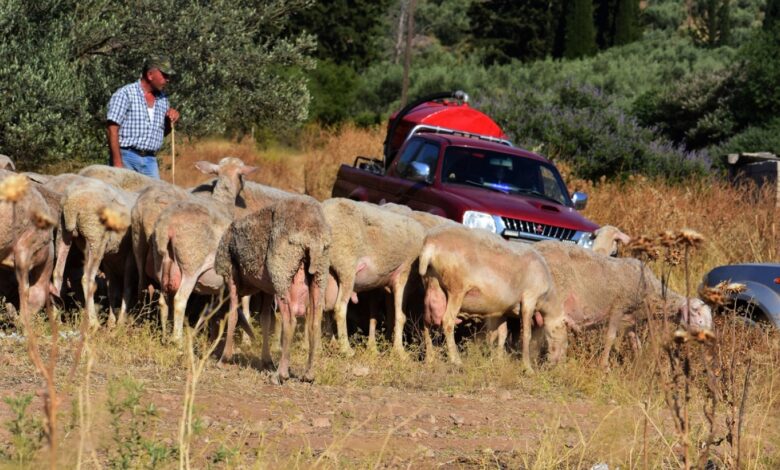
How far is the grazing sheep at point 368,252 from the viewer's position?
11047 millimetres

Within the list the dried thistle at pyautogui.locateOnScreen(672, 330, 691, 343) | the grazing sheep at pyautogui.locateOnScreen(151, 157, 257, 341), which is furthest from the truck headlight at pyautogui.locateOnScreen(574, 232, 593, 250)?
the dried thistle at pyautogui.locateOnScreen(672, 330, 691, 343)

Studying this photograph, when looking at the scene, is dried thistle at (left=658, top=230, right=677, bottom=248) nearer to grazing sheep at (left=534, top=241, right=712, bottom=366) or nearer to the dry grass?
the dry grass

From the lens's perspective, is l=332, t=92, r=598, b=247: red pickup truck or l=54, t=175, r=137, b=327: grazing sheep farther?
l=332, t=92, r=598, b=247: red pickup truck

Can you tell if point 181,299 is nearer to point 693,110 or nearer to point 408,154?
point 408,154

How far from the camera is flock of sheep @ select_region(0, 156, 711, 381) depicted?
9945 millimetres

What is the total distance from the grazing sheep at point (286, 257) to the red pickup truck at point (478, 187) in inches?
151

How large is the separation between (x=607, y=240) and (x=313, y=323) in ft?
16.7

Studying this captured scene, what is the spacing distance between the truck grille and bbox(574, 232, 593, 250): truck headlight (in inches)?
5.4

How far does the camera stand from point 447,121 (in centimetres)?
1942

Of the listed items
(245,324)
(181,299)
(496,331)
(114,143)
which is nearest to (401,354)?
(496,331)

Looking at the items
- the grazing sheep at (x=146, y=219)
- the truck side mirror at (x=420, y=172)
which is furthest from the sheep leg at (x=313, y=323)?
the truck side mirror at (x=420, y=172)

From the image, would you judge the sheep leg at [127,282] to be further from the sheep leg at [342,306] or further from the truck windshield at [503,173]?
the truck windshield at [503,173]

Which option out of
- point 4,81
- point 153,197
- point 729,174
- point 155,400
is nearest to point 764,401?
point 155,400

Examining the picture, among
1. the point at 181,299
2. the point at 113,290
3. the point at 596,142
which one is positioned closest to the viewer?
the point at 181,299
